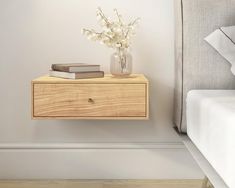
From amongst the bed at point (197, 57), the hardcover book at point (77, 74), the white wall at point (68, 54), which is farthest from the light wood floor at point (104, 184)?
the hardcover book at point (77, 74)

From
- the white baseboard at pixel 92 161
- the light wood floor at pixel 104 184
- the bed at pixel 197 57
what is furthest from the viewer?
the white baseboard at pixel 92 161

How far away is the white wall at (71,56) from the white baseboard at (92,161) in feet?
0.13

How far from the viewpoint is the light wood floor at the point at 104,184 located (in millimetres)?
2090

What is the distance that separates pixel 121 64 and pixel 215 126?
724mm

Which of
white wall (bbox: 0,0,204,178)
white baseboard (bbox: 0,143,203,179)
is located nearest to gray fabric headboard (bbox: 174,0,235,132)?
white wall (bbox: 0,0,204,178)

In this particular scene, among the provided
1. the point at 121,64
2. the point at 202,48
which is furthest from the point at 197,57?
the point at 121,64

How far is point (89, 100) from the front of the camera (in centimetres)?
179

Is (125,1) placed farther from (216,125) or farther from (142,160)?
(216,125)

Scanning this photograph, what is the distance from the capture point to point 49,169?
7.20 feet

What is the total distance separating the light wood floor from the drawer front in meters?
0.49

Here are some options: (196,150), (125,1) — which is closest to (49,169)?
(196,150)

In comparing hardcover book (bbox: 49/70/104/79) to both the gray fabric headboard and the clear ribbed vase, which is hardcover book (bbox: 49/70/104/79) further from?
the gray fabric headboard

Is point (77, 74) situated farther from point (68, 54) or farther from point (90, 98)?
point (68, 54)

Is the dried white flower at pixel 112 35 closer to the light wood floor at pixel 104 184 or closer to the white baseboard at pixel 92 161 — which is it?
the white baseboard at pixel 92 161
